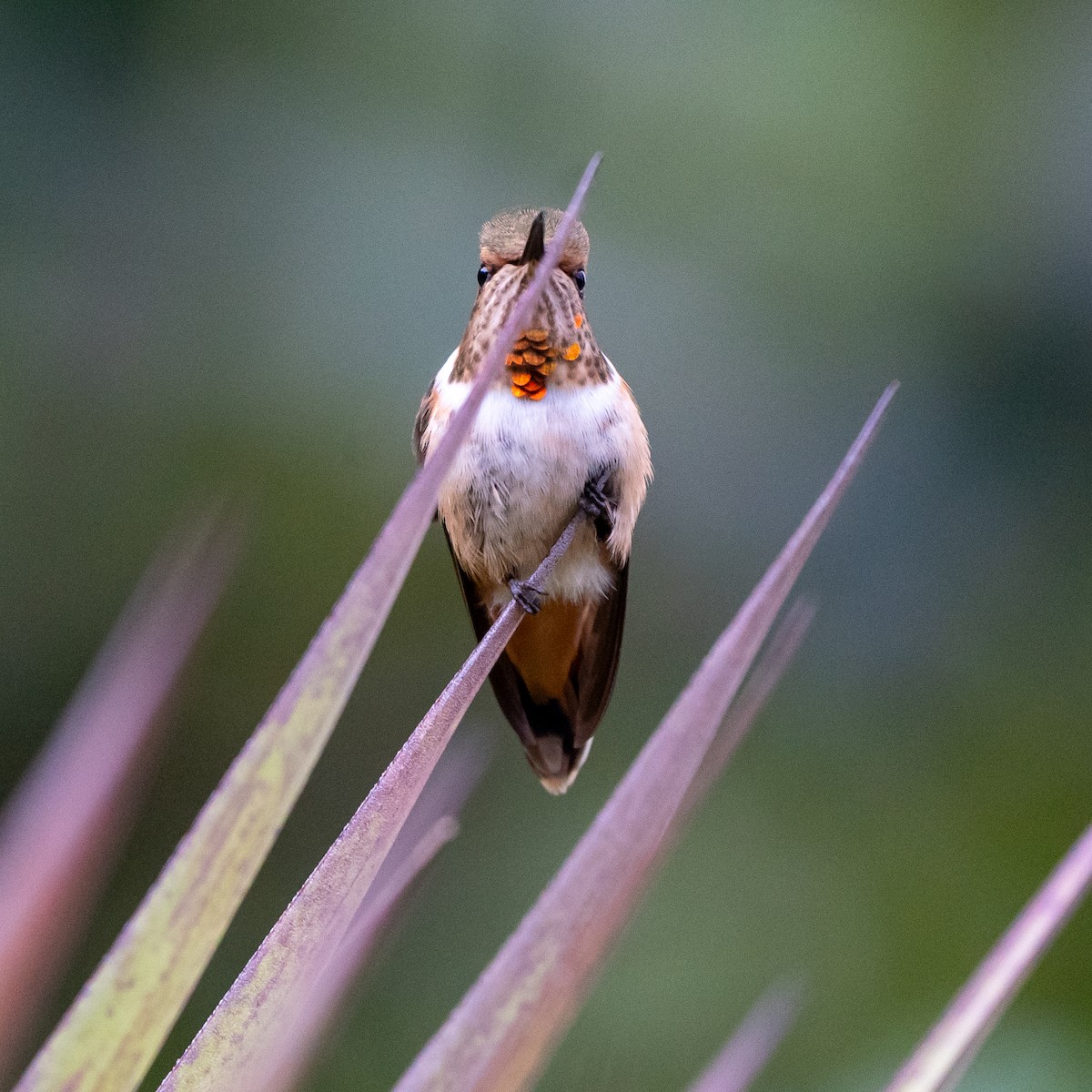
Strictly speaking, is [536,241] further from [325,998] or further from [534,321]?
[325,998]

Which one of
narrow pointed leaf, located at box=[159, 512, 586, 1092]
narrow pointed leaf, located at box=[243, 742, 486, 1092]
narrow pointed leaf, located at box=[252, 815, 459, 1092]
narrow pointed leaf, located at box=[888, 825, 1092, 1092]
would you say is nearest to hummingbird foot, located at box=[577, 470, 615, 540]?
narrow pointed leaf, located at box=[243, 742, 486, 1092]

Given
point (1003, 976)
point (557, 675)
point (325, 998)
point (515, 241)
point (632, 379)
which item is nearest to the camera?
point (1003, 976)

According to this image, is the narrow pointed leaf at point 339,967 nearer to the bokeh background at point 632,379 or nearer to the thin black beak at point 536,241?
the thin black beak at point 536,241

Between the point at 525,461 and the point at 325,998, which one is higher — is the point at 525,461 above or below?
above

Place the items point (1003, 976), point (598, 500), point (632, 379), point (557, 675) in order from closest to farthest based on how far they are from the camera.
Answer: point (1003, 976), point (598, 500), point (557, 675), point (632, 379)

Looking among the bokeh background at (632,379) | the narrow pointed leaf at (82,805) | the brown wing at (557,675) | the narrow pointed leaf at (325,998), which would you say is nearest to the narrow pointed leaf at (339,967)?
the narrow pointed leaf at (325,998)

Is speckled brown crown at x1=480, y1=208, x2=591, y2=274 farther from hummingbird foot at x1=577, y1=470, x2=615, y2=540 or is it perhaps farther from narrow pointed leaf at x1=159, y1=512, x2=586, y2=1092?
narrow pointed leaf at x1=159, y1=512, x2=586, y2=1092

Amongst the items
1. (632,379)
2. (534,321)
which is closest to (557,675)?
(534,321)

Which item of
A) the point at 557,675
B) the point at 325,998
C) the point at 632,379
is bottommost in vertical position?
the point at 325,998
